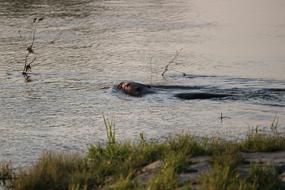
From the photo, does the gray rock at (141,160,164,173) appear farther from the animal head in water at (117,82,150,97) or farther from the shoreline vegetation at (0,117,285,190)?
the animal head in water at (117,82,150,97)

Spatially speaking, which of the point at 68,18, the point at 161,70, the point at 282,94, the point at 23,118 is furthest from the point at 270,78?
the point at 68,18

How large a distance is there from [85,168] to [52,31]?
20033 millimetres

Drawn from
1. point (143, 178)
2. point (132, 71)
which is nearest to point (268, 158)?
point (143, 178)

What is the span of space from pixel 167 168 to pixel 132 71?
41.1 ft

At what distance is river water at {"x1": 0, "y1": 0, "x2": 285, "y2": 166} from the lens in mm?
14281

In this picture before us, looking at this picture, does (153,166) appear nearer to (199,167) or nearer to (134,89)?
(199,167)

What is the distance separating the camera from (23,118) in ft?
50.7

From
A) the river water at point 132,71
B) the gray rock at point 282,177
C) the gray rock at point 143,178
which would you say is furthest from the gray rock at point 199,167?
the river water at point 132,71

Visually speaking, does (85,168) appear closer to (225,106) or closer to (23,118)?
(23,118)

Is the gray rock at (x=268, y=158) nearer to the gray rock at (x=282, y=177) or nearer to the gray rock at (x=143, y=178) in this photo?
the gray rock at (x=282, y=177)

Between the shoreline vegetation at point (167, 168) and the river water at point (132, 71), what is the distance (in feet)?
6.76

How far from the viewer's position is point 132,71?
2106cm

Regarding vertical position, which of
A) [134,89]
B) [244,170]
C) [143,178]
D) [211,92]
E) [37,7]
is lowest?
[211,92]

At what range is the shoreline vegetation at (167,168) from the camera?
819 cm
